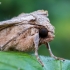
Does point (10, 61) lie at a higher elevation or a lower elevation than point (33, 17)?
lower

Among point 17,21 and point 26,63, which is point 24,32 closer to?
point 17,21

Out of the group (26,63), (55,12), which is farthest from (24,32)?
(55,12)

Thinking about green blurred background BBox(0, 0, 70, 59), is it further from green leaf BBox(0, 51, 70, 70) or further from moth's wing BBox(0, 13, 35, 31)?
green leaf BBox(0, 51, 70, 70)

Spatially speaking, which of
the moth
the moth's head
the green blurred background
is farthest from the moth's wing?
the green blurred background

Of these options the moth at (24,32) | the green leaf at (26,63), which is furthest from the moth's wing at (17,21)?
the green leaf at (26,63)

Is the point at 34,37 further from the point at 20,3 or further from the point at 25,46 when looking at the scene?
the point at 20,3

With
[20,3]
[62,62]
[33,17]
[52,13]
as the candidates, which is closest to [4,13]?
[20,3]
